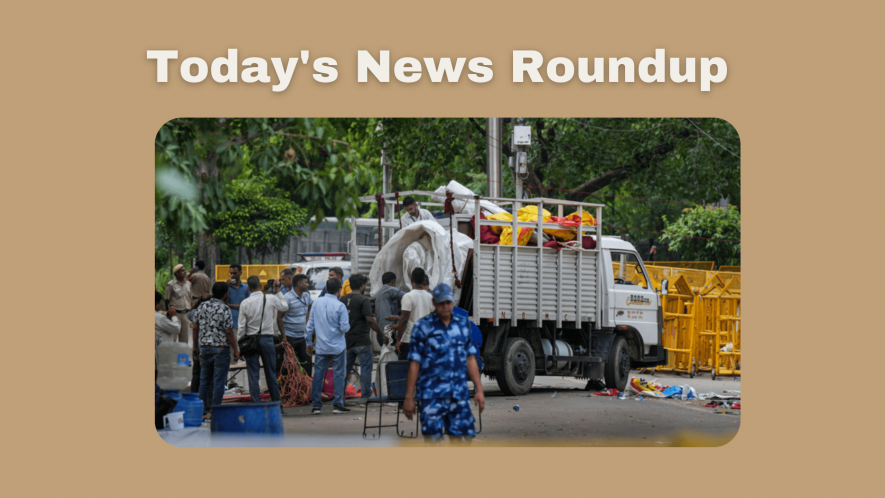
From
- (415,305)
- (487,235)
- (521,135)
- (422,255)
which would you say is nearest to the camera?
(415,305)

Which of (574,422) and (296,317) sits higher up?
(296,317)

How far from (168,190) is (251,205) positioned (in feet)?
63.0

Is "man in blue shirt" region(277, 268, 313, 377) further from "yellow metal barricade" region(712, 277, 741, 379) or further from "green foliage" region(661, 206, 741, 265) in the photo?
"green foliage" region(661, 206, 741, 265)

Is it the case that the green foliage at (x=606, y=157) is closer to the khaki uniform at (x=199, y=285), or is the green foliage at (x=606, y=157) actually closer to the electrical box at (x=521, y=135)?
the electrical box at (x=521, y=135)

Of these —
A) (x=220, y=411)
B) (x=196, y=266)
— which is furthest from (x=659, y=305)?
(x=220, y=411)

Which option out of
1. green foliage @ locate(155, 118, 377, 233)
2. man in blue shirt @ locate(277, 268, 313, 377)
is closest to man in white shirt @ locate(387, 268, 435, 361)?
man in blue shirt @ locate(277, 268, 313, 377)

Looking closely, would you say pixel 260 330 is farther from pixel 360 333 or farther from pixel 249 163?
pixel 249 163

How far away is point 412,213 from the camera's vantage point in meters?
12.9

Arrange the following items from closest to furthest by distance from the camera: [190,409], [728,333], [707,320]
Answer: [190,409] → [728,333] → [707,320]

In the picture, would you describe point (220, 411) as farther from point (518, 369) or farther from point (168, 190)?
point (518, 369)

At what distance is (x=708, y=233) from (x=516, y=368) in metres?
10.4

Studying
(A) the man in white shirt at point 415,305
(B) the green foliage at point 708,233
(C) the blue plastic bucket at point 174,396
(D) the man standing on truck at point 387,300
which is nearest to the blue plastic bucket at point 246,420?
(C) the blue plastic bucket at point 174,396

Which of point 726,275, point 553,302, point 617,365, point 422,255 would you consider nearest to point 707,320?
point 726,275

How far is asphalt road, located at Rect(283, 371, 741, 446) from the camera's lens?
962 centimetres
